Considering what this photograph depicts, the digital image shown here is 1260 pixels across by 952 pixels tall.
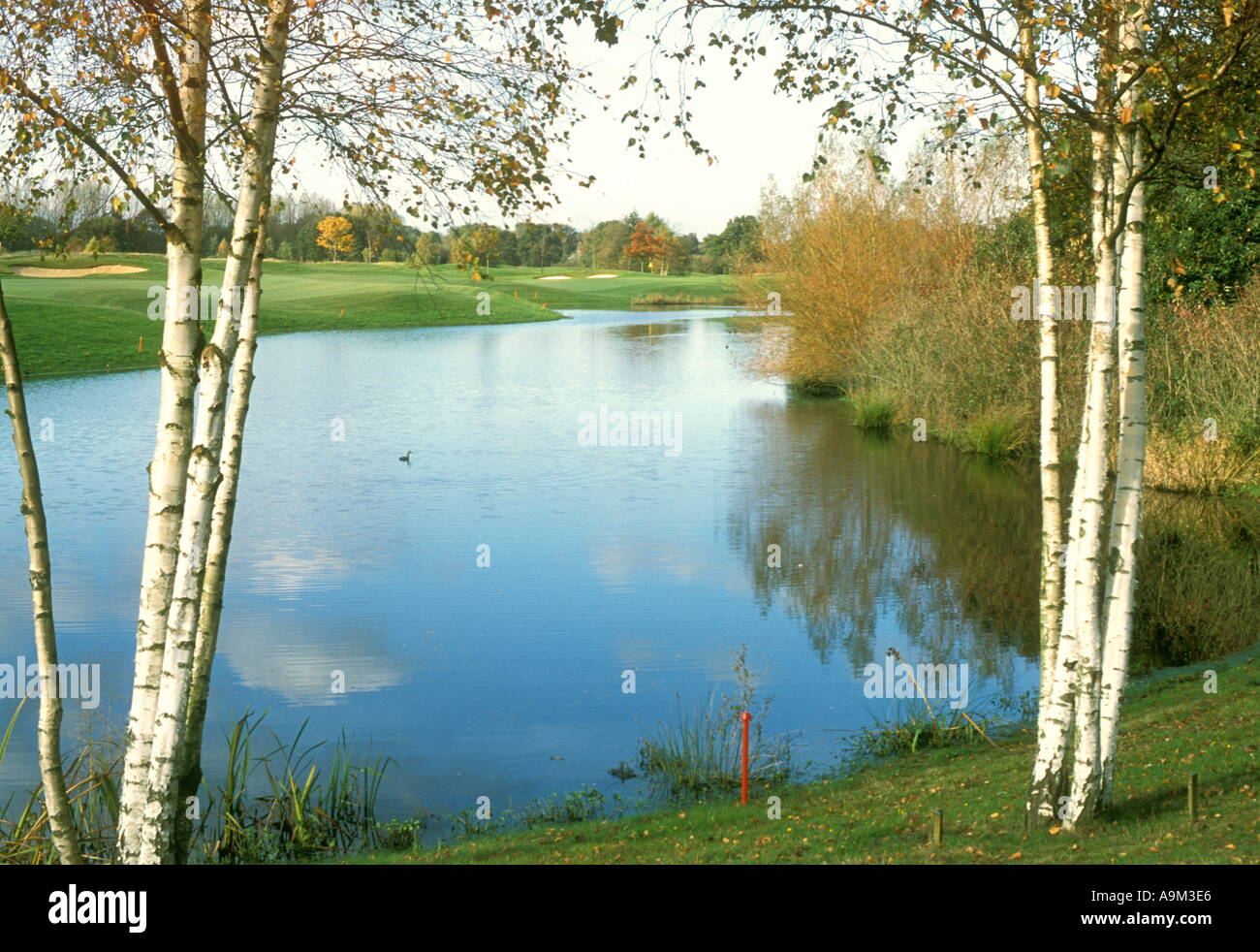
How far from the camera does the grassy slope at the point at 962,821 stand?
22.6 ft

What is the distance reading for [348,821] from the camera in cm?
947

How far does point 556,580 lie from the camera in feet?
57.0

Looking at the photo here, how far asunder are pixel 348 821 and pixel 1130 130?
6.81 metres

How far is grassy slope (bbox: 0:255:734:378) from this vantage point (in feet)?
162

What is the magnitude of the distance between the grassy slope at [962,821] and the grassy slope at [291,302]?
15.8 meters

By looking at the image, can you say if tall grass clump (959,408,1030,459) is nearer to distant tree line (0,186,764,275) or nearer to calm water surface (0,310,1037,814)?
calm water surface (0,310,1037,814)

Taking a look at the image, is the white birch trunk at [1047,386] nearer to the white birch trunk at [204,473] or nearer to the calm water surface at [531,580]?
the white birch trunk at [204,473]

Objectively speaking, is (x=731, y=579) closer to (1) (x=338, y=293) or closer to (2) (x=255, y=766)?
(2) (x=255, y=766)

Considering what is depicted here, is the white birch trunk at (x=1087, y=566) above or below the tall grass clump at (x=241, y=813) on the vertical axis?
above

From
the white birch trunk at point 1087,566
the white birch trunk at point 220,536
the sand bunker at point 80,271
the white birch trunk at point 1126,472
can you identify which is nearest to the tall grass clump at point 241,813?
the white birch trunk at point 220,536

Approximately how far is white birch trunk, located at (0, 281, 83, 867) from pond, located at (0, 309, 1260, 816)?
313 centimetres

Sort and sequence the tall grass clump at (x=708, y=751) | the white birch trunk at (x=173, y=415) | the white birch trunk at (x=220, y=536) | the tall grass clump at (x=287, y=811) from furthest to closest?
1. the tall grass clump at (x=708, y=751)
2. the tall grass clump at (x=287, y=811)
3. the white birch trunk at (x=220, y=536)
4. the white birch trunk at (x=173, y=415)

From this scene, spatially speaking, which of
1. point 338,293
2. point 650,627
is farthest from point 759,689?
point 338,293

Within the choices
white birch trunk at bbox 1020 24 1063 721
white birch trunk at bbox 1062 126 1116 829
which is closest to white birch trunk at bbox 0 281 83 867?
white birch trunk at bbox 1020 24 1063 721
